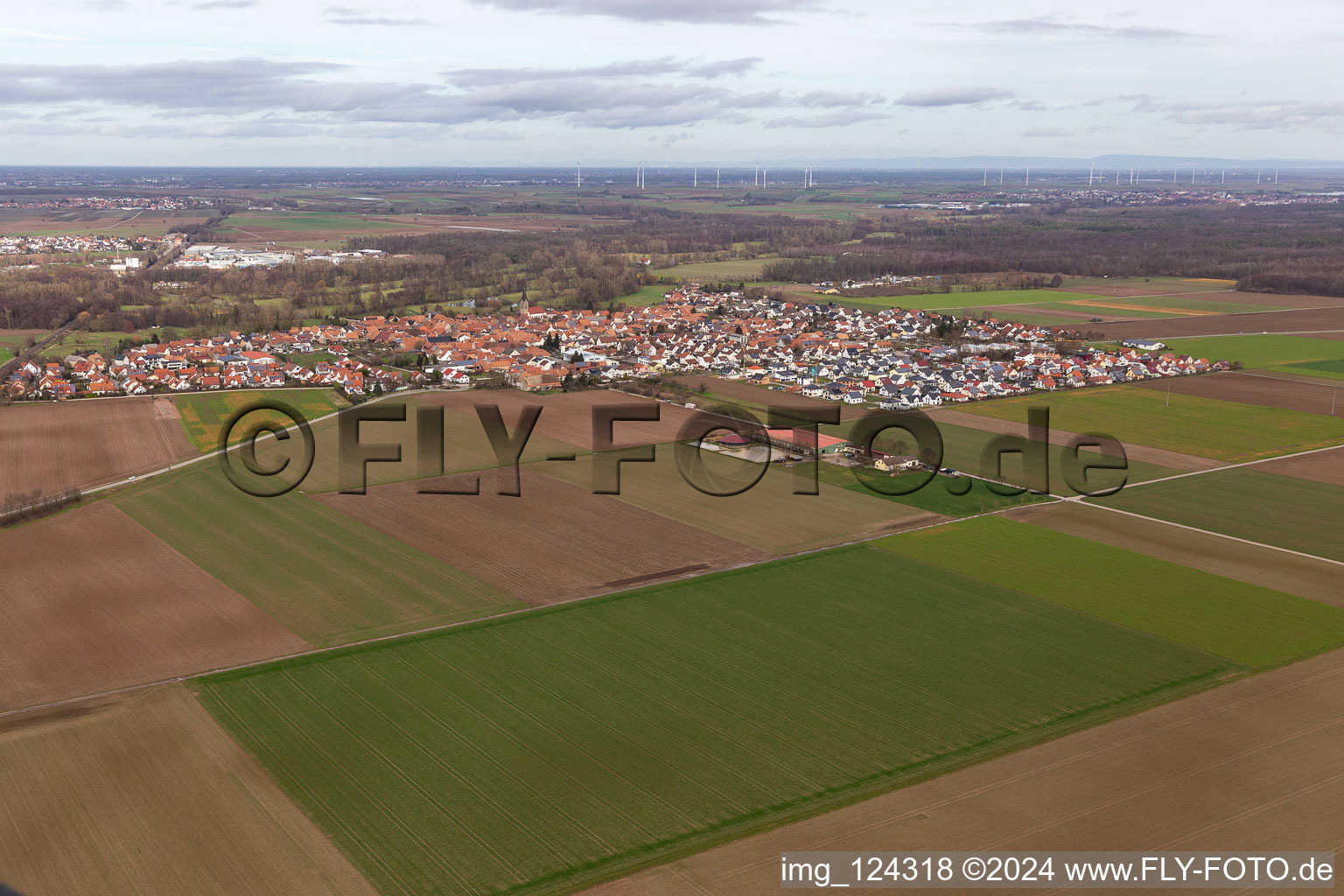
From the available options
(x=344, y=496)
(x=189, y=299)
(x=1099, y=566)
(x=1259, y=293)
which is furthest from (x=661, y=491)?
(x=1259, y=293)

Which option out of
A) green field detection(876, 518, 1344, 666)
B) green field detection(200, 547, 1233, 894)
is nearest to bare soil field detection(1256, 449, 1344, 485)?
green field detection(876, 518, 1344, 666)

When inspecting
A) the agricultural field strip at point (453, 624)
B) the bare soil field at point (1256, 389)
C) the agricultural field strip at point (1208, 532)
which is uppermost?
the bare soil field at point (1256, 389)

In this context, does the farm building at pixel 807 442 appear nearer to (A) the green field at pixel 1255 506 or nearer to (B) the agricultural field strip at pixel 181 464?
(A) the green field at pixel 1255 506

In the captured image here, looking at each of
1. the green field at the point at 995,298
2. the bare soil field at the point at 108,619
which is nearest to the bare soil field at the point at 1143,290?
the green field at the point at 995,298

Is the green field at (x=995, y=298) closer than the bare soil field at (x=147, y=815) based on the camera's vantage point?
No

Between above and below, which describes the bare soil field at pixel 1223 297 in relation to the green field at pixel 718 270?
below

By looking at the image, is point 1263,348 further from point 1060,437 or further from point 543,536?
point 543,536

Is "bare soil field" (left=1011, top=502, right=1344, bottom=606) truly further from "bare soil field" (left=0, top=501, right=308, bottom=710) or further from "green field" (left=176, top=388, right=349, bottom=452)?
"green field" (left=176, top=388, right=349, bottom=452)
